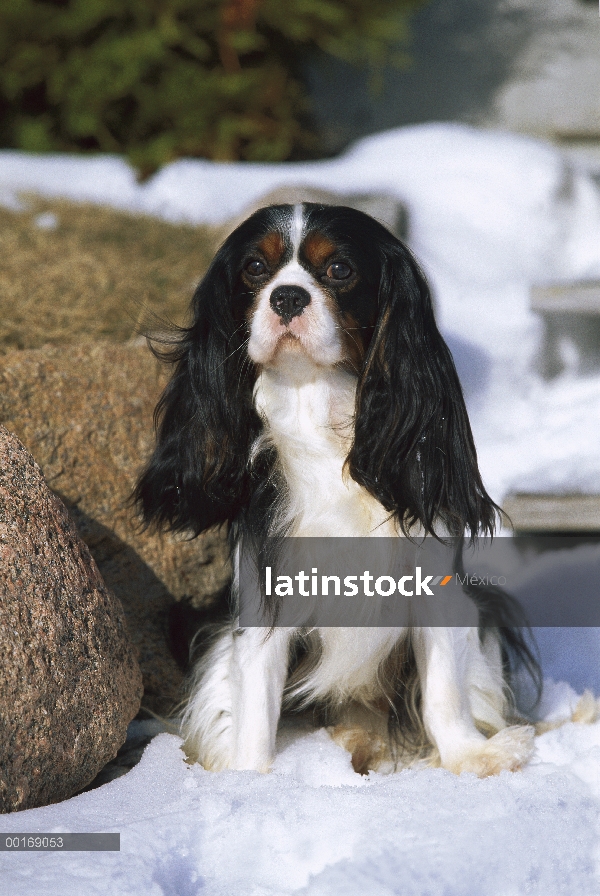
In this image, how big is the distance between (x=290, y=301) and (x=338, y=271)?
13cm

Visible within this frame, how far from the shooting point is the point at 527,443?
3.40 meters

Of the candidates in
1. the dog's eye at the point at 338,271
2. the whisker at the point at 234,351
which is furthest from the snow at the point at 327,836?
the dog's eye at the point at 338,271

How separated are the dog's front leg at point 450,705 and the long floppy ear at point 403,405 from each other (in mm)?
258

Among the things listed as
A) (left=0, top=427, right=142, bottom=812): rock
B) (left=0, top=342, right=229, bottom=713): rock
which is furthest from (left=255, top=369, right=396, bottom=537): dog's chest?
(left=0, top=342, right=229, bottom=713): rock

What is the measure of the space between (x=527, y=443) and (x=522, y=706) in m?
1.15

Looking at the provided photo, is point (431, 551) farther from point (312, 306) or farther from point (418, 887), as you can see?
point (418, 887)

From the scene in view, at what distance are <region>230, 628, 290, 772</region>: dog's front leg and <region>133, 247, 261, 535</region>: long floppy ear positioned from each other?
281mm

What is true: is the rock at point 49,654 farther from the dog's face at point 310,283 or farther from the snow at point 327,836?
the dog's face at point 310,283

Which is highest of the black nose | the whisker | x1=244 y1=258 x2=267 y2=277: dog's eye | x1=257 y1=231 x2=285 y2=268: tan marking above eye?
x1=257 y1=231 x2=285 y2=268: tan marking above eye

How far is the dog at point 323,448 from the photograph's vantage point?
201cm

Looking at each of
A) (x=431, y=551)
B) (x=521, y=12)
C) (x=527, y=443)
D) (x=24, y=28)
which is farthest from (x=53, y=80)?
(x=431, y=551)

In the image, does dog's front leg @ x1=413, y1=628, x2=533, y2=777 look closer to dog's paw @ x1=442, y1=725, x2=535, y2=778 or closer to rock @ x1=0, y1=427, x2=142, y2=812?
dog's paw @ x1=442, y1=725, x2=535, y2=778

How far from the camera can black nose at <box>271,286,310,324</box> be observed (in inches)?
76.2

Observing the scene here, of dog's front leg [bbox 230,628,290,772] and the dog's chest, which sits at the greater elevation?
the dog's chest
